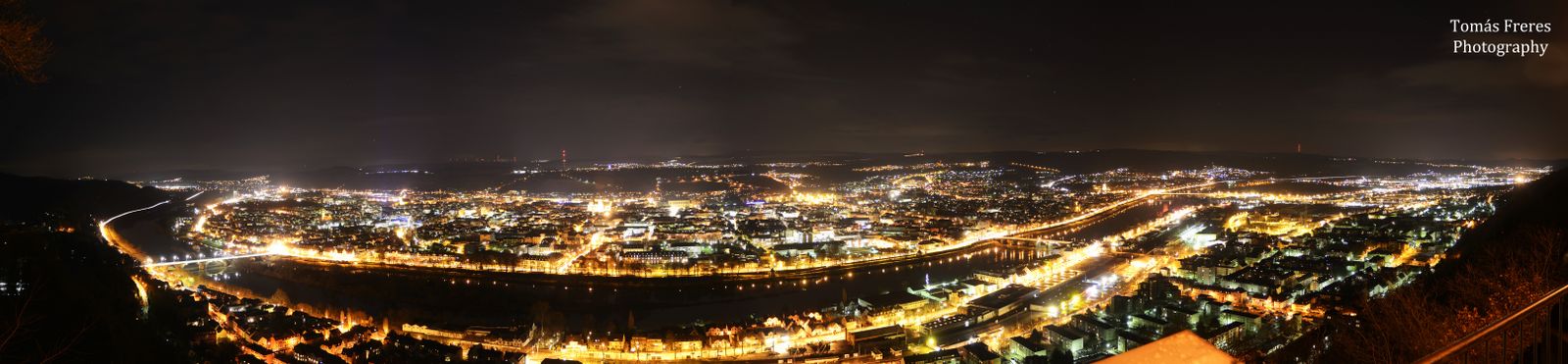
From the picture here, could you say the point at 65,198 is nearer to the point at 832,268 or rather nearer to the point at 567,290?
the point at 567,290

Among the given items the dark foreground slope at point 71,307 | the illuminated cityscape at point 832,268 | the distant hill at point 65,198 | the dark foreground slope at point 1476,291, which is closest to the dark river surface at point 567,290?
the illuminated cityscape at point 832,268

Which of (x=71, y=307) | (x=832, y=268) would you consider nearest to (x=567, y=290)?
(x=832, y=268)

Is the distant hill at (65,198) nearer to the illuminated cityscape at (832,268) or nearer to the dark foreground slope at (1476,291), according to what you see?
the illuminated cityscape at (832,268)

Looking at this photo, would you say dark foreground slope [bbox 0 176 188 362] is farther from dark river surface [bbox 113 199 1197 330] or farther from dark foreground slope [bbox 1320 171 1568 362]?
dark foreground slope [bbox 1320 171 1568 362]

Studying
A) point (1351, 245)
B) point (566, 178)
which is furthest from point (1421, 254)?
point (566, 178)

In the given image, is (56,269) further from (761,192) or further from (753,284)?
(761,192)
